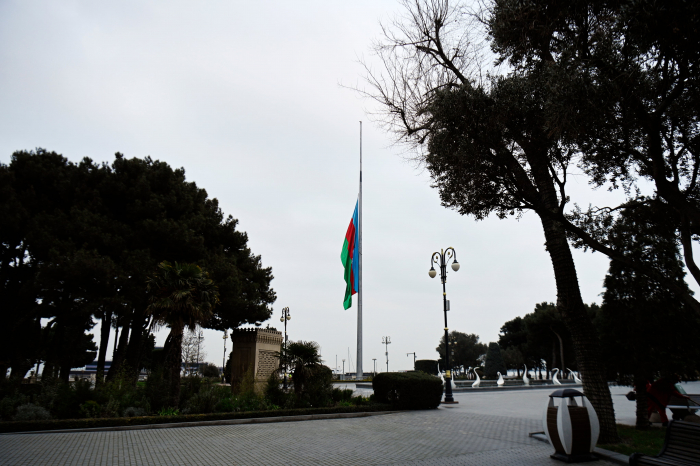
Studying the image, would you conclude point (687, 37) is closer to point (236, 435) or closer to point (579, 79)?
point (579, 79)

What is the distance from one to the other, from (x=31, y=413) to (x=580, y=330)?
45.1 ft

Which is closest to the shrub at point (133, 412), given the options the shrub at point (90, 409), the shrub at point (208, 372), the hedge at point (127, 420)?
the shrub at point (90, 409)

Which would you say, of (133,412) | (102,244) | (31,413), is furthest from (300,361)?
(102,244)

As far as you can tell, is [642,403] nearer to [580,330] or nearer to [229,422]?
[580,330]

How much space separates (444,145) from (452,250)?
43.2 ft

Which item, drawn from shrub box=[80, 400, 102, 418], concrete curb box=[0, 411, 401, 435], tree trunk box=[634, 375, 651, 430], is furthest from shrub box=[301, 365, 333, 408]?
tree trunk box=[634, 375, 651, 430]

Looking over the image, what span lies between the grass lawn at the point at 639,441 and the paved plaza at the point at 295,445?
1123 mm

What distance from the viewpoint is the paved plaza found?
7.06 meters

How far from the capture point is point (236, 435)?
9.62 meters

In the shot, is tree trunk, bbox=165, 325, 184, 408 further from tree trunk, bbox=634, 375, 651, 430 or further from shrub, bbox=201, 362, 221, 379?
shrub, bbox=201, 362, 221, 379

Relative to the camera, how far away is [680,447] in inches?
208

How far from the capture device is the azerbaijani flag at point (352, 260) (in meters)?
24.7

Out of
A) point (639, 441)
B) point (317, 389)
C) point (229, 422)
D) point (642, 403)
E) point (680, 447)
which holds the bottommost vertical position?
point (229, 422)

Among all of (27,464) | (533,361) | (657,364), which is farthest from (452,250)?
(533,361)
